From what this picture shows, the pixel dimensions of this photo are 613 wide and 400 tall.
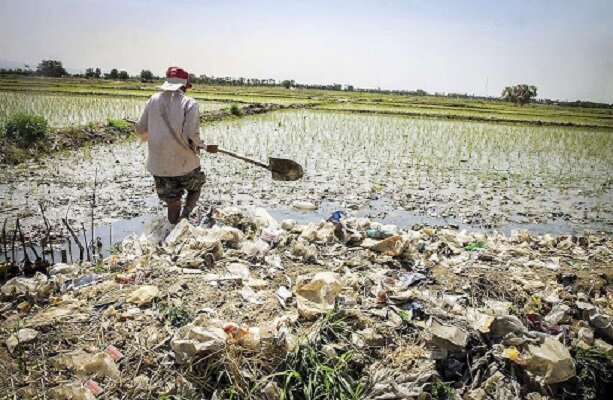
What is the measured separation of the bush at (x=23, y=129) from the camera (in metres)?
6.80

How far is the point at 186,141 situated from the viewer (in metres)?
3.60

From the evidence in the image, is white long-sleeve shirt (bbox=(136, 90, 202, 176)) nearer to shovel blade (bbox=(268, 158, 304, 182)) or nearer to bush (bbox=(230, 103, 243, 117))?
shovel blade (bbox=(268, 158, 304, 182))

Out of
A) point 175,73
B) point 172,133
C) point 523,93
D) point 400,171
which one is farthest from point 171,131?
point 523,93

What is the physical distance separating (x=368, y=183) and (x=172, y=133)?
12.2 feet

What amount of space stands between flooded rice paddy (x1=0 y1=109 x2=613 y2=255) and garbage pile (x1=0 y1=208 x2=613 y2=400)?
63.7 inches

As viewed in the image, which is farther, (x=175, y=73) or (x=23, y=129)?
(x=23, y=129)

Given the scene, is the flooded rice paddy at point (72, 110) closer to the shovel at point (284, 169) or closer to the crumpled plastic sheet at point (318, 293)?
the shovel at point (284, 169)

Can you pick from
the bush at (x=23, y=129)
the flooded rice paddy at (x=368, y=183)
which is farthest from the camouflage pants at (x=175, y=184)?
the bush at (x=23, y=129)

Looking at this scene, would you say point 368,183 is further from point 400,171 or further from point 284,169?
point 284,169

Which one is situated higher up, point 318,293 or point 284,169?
point 284,169

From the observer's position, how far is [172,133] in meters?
3.54

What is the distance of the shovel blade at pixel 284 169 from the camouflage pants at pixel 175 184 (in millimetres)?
837

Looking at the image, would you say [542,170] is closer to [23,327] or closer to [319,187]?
[319,187]

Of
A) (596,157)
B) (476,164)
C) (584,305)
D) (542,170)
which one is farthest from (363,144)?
(584,305)
